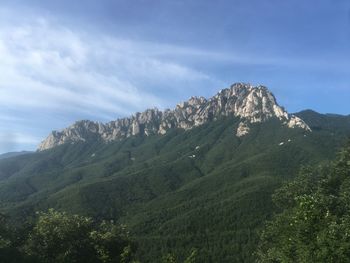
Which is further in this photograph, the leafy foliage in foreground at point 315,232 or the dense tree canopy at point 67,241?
the dense tree canopy at point 67,241

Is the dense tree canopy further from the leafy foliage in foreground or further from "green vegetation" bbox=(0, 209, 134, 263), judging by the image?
the leafy foliage in foreground

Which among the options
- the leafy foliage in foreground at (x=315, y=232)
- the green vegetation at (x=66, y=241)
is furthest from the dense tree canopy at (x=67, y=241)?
the leafy foliage in foreground at (x=315, y=232)

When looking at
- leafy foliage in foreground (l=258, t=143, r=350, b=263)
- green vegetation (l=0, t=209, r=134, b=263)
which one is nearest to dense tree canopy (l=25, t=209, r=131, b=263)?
green vegetation (l=0, t=209, r=134, b=263)

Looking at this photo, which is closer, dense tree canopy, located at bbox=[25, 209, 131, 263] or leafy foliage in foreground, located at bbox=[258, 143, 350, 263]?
leafy foliage in foreground, located at bbox=[258, 143, 350, 263]

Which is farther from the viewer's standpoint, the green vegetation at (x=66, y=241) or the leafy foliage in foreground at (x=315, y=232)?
the green vegetation at (x=66, y=241)

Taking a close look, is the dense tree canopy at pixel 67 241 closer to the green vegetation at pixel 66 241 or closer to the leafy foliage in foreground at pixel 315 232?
the green vegetation at pixel 66 241

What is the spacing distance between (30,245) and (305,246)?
1401 inches

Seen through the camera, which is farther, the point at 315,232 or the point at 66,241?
the point at 66,241

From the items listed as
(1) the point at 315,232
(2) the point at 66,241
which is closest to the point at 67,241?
(2) the point at 66,241

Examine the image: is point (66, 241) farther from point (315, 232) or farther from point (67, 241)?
point (315, 232)

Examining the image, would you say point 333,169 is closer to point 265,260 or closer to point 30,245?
point 265,260

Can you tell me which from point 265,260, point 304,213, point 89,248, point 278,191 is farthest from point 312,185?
point 89,248

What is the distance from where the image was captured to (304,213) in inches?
1481

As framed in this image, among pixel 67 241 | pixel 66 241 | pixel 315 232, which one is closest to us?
pixel 315 232
